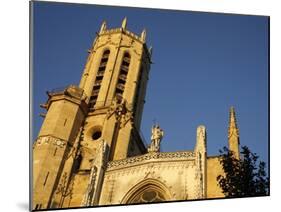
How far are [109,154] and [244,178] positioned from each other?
6233 mm

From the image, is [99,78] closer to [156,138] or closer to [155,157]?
[156,138]

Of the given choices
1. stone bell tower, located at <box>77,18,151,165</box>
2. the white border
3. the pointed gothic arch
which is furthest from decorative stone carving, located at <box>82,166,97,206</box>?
stone bell tower, located at <box>77,18,151,165</box>

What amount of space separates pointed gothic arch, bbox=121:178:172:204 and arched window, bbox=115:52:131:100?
24.5 feet

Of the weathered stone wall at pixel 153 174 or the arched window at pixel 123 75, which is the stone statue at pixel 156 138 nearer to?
the weathered stone wall at pixel 153 174

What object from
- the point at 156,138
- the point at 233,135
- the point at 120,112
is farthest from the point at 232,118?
the point at 120,112

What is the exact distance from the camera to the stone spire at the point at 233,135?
11.6 metres

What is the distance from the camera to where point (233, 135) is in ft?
39.5

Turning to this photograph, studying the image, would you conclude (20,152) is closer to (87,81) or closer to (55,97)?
(55,97)

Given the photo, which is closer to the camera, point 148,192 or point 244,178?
point 244,178

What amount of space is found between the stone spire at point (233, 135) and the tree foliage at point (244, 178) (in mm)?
916

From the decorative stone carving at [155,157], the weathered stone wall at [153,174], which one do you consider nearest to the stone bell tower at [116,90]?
the decorative stone carving at [155,157]

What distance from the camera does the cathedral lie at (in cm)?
1134

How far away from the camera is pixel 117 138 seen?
16188 mm

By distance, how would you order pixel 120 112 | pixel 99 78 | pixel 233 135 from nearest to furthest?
1. pixel 233 135
2. pixel 120 112
3. pixel 99 78
